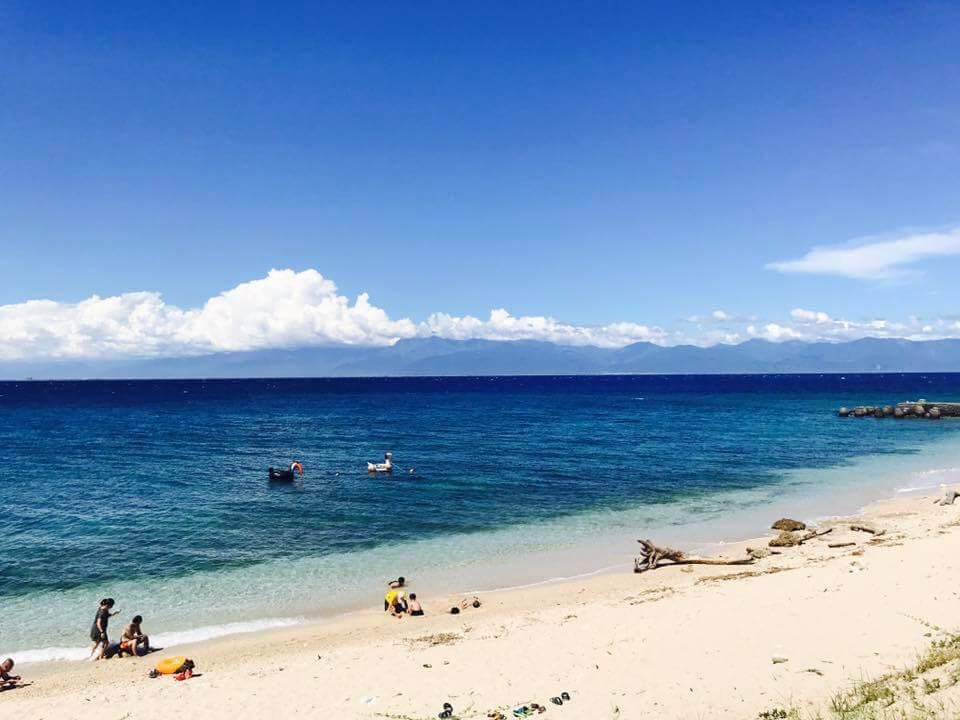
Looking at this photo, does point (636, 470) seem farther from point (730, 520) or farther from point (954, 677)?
point (954, 677)

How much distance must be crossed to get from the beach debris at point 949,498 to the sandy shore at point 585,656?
14039mm

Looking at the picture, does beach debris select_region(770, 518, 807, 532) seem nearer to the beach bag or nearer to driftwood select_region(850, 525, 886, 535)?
driftwood select_region(850, 525, 886, 535)

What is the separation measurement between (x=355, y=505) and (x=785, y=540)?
24162 mm

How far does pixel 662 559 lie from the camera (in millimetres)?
26406

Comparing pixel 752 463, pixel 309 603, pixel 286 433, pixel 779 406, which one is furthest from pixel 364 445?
pixel 779 406

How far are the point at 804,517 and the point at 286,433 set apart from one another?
62046 millimetres

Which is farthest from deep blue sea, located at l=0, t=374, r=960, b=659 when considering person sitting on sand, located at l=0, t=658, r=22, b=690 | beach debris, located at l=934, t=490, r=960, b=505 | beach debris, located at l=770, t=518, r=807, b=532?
beach debris, located at l=934, t=490, r=960, b=505

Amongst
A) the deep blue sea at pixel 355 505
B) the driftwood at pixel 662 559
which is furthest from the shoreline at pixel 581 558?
the driftwood at pixel 662 559

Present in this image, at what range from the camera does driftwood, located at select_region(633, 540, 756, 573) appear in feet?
83.1

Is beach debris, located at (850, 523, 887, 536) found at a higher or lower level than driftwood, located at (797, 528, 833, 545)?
higher

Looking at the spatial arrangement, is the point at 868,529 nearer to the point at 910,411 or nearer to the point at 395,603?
the point at 395,603

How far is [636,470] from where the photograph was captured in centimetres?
4806

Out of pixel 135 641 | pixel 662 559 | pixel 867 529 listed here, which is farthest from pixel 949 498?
pixel 135 641

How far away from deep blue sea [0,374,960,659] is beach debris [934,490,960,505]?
14.2 ft
